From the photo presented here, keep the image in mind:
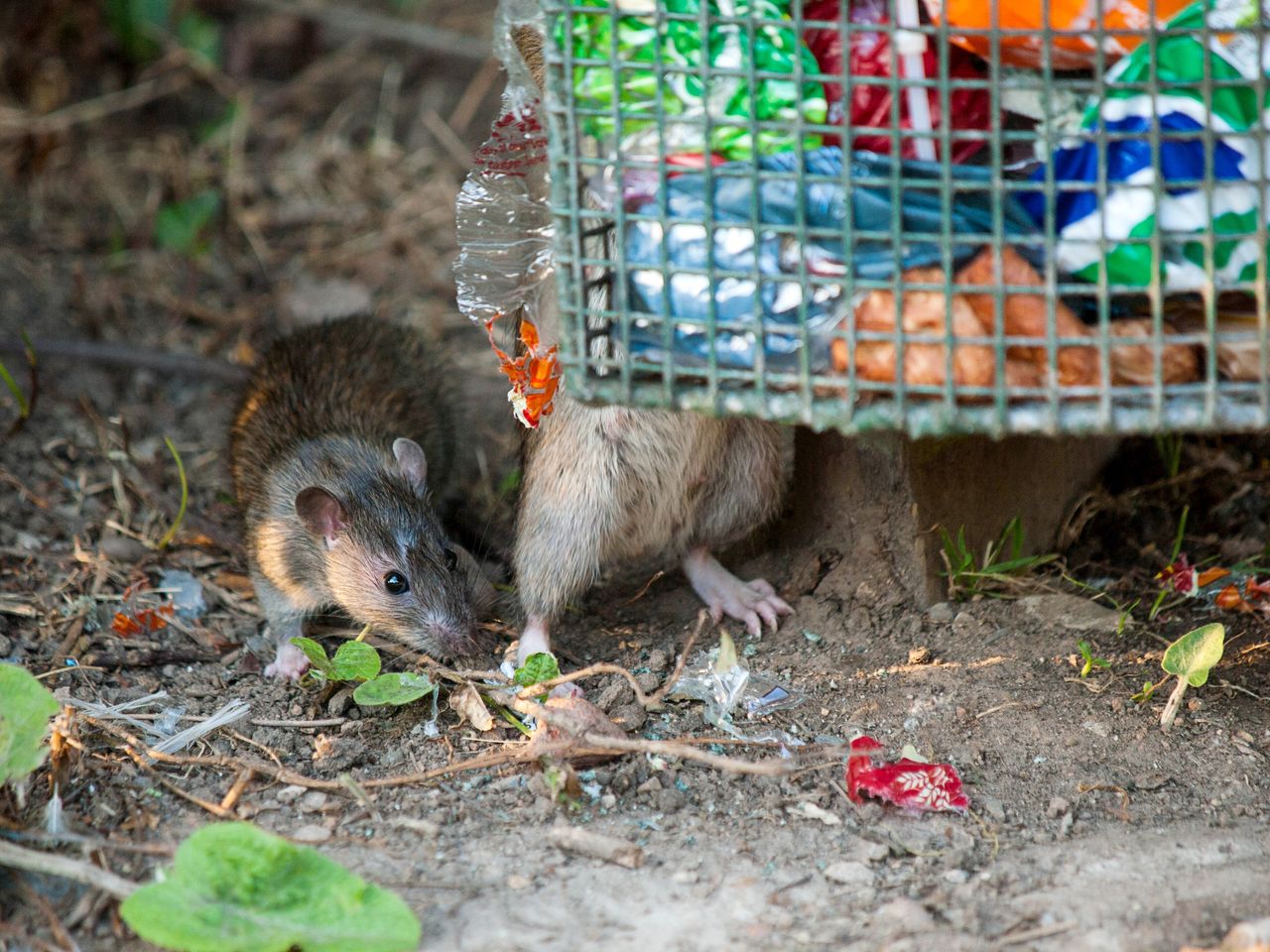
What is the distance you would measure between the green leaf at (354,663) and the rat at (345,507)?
0.43 m

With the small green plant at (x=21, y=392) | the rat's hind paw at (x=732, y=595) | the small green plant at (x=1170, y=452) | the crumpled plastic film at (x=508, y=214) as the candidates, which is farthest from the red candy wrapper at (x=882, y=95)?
the small green plant at (x=21, y=392)

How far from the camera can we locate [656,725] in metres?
4.00

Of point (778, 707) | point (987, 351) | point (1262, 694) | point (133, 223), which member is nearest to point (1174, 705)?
point (1262, 694)

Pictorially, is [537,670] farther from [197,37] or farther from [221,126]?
[197,37]

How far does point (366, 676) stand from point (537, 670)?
0.49 m

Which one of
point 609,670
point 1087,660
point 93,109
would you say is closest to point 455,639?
point 609,670

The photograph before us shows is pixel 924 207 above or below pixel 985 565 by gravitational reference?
above

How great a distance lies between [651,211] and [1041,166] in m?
0.81

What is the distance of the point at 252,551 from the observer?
499 cm

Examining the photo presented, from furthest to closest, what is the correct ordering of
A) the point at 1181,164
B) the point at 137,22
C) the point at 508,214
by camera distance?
1. the point at 137,22
2. the point at 508,214
3. the point at 1181,164

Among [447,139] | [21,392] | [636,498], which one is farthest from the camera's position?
[447,139]

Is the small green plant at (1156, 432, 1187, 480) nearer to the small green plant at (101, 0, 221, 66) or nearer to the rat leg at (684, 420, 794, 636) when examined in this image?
the rat leg at (684, 420, 794, 636)

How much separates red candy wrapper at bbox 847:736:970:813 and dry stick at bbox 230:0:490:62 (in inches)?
235

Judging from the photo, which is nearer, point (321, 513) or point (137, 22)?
point (321, 513)
